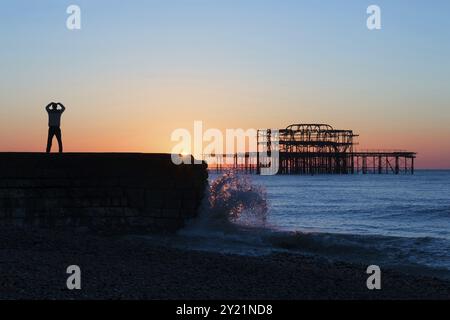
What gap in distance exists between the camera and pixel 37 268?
23.9 feet

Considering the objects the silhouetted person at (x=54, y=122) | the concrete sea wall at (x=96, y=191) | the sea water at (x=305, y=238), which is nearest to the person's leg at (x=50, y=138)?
the silhouetted person at (x=54, y=122)

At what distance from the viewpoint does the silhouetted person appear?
13.4 m

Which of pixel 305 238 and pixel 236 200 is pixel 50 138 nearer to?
pixel 236 200

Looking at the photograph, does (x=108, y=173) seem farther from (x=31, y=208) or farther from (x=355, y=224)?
(x=355, y=224)

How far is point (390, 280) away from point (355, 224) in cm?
1349

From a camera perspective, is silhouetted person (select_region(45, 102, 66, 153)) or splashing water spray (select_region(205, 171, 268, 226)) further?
splashing water spray (select_region(205, 171, 268, 226))

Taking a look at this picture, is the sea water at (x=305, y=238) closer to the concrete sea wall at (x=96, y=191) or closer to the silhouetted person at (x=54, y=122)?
the concrete sea wall at (x=96, y=191)

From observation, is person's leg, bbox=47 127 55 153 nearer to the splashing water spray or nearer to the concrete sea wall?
the concrete sea wall

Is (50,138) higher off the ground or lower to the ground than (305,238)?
higher

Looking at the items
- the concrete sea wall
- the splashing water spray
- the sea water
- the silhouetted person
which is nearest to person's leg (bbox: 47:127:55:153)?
the silhouetted person

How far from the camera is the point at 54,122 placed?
531 inches

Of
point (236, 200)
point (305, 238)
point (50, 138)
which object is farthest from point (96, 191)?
point (236, 200)

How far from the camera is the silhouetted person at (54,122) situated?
43.9 ft
